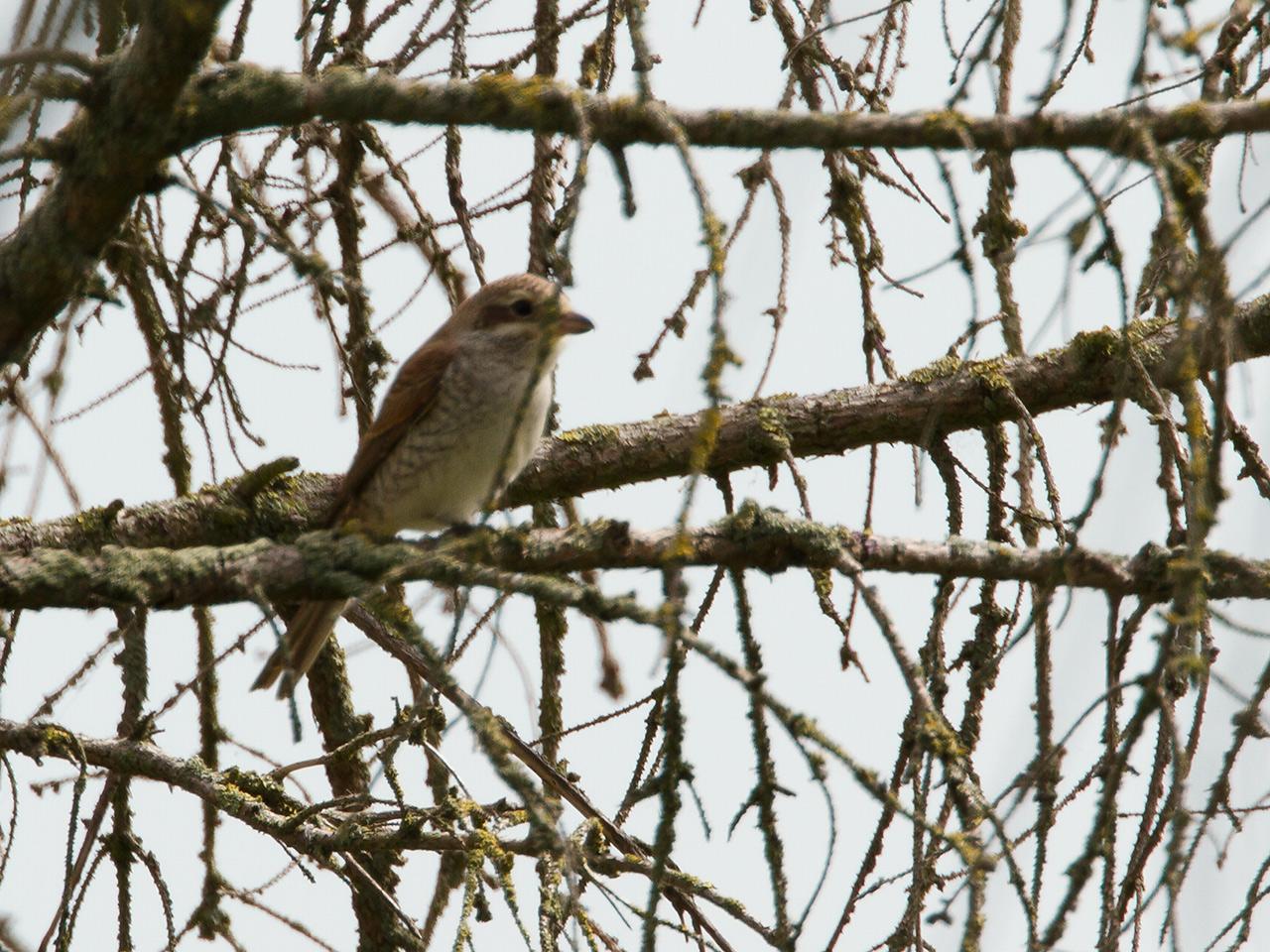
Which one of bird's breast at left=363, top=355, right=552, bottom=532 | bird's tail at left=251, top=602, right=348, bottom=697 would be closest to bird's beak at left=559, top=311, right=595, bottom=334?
bird's breast at left=363, top=355, right=552, bottom=532

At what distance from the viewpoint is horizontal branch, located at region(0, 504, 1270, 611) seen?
2.45 m

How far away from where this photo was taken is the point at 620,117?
2.22 meters

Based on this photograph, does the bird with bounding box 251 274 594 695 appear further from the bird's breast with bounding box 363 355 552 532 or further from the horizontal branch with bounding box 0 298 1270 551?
the horizontal branch with bounding box 0 298 1270 551

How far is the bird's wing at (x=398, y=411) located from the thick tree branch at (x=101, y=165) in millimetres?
1726

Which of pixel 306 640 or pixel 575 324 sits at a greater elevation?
pixel 575 324

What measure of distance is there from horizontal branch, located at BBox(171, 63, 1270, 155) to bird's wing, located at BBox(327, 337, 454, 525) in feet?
Answer: 6.26

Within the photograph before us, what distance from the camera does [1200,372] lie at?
2.22m

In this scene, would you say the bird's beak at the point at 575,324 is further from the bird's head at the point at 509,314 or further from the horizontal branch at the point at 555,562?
the horizontal branch at the point at 555,562

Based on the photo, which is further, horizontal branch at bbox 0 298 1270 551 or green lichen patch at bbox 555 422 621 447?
green lichen patch at bbox 555 422 621 447

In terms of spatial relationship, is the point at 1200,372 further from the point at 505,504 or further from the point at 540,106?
the point at 505,504

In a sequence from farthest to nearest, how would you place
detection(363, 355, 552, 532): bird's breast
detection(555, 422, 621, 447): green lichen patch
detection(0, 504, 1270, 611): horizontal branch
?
detection(363, 355, 552, 532): bird's breast < detection(555, 422, 621, 447): green lichen patch < detection(0, 504, 1270, 611): horizontal branch

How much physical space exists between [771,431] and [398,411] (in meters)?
1.39

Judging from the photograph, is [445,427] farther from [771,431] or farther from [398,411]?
Result: [771,431]

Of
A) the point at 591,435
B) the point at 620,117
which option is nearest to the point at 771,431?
the point at 591,435
